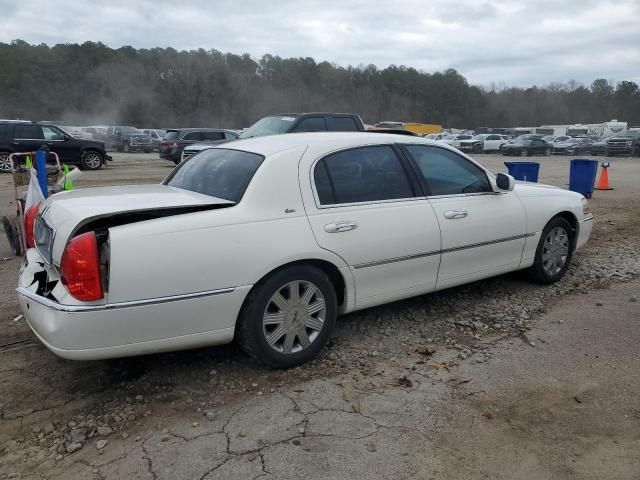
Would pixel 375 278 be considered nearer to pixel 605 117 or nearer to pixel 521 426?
pixel 521 426

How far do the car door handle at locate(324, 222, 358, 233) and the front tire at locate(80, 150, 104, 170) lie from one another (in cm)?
1915

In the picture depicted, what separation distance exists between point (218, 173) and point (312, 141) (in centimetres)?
72

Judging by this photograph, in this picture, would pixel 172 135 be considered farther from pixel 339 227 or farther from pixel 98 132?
pixel 339 227

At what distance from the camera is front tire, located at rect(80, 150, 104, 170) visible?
2030 centimetres

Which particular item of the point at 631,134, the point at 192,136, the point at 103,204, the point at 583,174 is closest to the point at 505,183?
the point at 103,204

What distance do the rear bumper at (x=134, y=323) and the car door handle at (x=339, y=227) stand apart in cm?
68

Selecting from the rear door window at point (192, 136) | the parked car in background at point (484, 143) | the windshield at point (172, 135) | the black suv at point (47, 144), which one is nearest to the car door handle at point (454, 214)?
the black suv at point (47, 144)

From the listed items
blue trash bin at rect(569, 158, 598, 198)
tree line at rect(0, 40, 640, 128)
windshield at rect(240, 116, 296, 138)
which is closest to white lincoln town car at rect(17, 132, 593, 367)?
windshield at rect(240, 116, 296, 138)

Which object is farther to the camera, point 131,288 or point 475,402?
point 475,402

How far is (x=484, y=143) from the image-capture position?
128 ft

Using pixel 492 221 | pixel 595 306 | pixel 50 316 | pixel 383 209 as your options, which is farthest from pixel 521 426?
pixel 50 316

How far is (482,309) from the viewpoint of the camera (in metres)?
4.59

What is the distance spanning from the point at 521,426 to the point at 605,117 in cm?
11329

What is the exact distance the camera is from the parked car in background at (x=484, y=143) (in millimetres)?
38812
